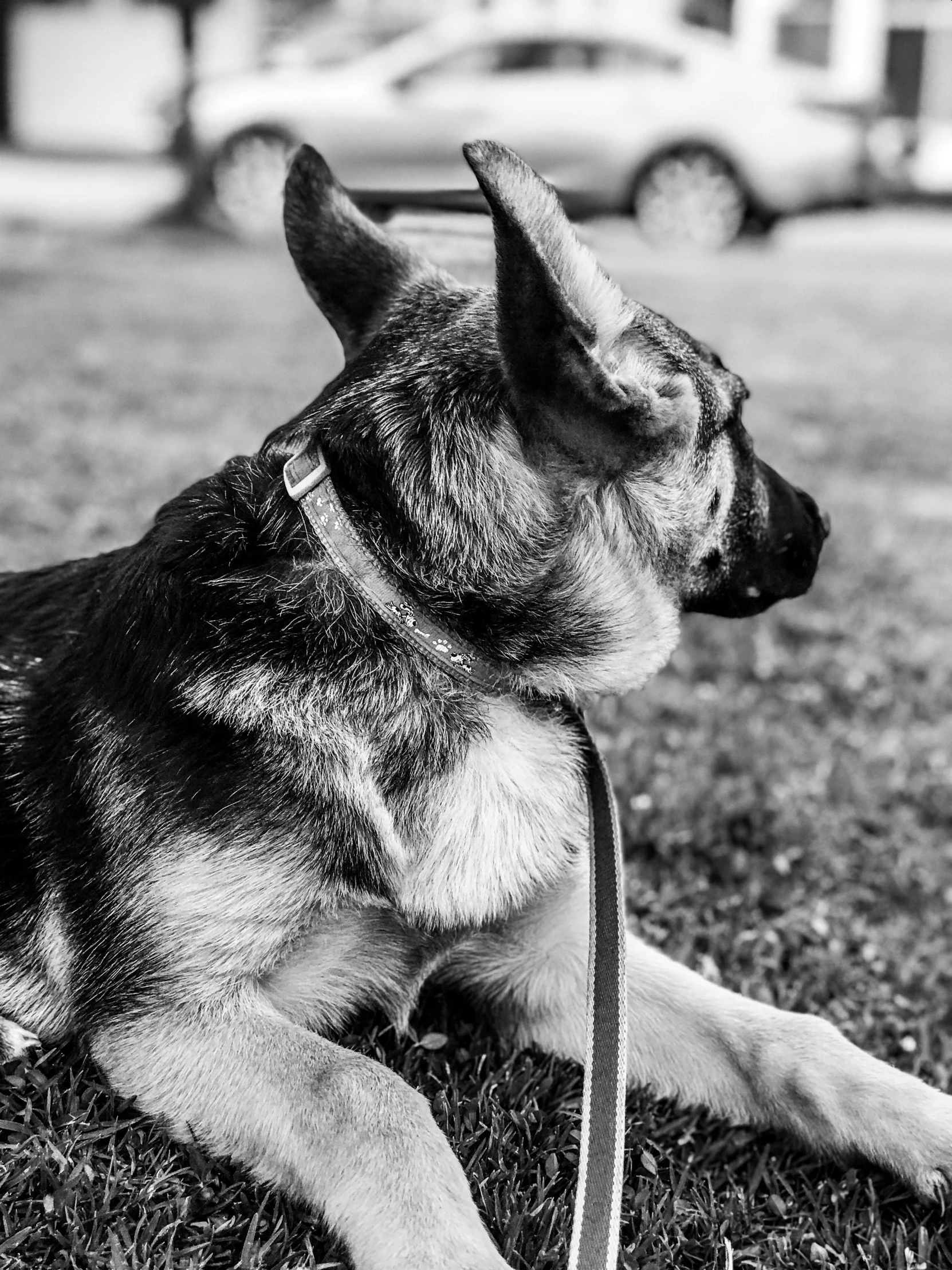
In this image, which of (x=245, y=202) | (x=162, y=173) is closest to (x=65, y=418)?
(x=245, y=202)

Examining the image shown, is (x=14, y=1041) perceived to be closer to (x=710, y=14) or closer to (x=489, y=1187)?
(x=489, y=1187)

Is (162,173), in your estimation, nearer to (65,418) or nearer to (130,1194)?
(65,418)

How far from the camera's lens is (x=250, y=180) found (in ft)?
51.1

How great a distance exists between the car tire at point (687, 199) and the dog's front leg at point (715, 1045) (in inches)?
528

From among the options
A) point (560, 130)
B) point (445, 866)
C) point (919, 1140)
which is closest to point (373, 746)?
point (445, 866)

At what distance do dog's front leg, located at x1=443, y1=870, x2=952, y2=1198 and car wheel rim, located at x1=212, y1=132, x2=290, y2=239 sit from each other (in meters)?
13.5

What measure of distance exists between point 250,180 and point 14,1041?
14.3 meters

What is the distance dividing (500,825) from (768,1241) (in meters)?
0.95

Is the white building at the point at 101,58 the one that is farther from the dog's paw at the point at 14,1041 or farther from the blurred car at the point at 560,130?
the dog's paw at the point at 14,1041

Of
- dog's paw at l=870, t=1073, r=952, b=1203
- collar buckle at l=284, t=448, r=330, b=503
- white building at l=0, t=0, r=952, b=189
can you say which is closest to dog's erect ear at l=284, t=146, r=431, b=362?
collar buckle at l=284, t=448, r=330, b=503

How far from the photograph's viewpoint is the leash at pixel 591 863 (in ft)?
7.34

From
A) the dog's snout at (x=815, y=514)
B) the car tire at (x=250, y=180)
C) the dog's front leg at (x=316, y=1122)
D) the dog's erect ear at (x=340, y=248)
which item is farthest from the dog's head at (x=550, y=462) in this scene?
the car tire at (x=250, y=180)

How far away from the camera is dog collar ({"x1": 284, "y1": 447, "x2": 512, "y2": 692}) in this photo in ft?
8.39

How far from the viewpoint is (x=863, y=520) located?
704cm
